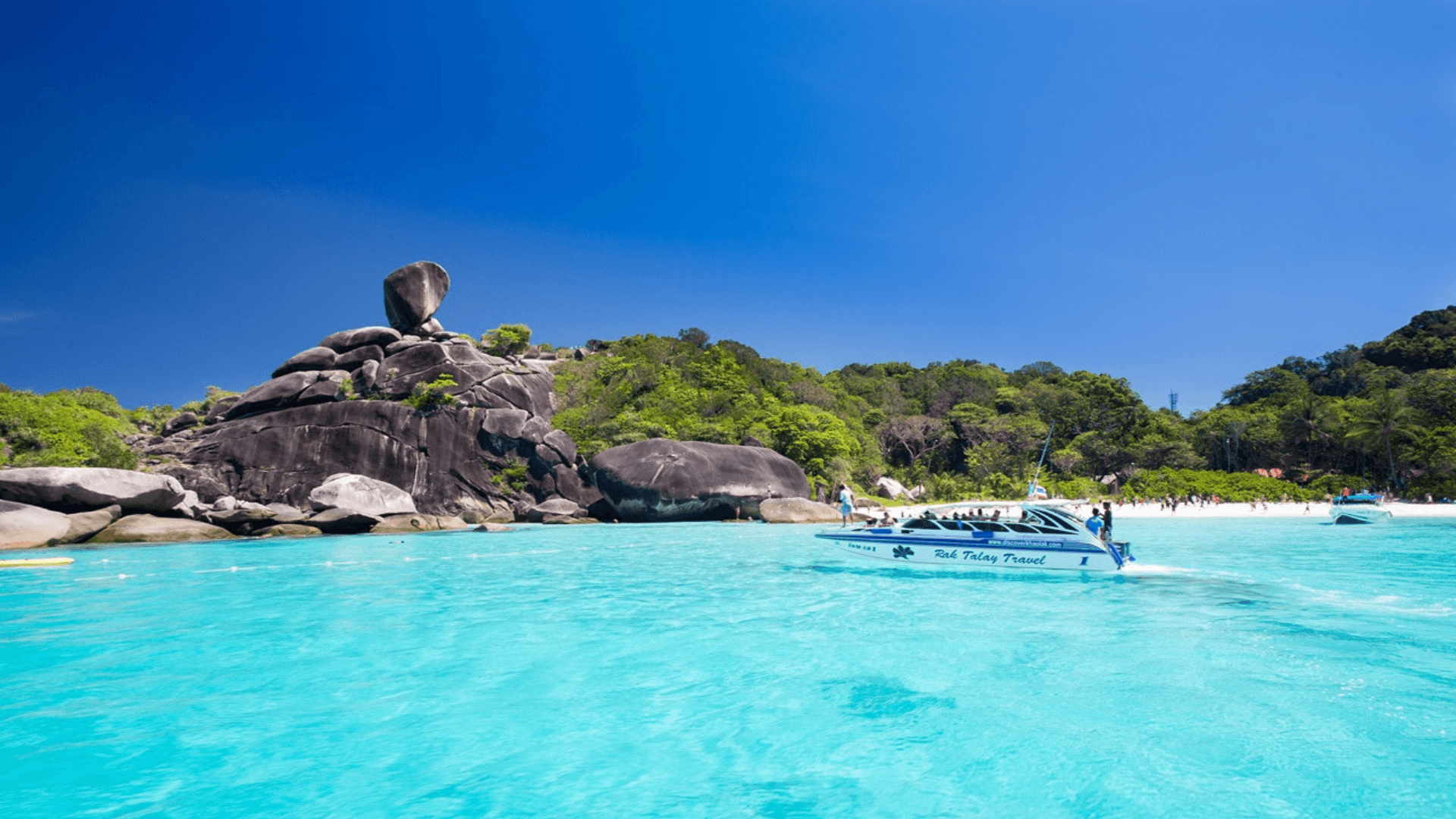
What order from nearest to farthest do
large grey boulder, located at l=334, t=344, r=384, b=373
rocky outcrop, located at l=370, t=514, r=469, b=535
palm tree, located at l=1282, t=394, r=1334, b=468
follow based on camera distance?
rocky outcrop, located at l=370, t=514, r=469, b=535, large grey boulder, located at l=334, t=344, r=384, b=373, palm tree, located at l=1282, t=394, r=1334, b=468

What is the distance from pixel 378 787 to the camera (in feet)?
15.9

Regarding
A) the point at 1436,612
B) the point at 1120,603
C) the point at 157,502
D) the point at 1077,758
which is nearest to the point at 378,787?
the point at 1077,758

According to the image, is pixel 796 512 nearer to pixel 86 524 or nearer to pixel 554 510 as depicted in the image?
pixel 554 510

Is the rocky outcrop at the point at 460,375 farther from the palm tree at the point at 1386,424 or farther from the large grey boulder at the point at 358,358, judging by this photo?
the palm tree at the point at 1386,424

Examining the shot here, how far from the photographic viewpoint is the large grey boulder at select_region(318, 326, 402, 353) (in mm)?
39938

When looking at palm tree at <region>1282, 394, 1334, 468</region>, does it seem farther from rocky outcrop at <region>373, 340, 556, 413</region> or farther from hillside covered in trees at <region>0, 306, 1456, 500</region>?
rocky outcrop at <region>373, 340, 556, 413</region>

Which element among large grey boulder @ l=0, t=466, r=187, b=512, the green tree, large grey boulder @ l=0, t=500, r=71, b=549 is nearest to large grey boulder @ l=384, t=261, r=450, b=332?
the green tree

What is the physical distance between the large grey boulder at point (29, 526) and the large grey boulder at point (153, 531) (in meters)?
1.01

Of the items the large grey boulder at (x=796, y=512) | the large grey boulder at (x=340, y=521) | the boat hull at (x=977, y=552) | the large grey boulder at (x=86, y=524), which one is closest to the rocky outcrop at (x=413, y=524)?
the large grey boulder at (x=340, y=521)

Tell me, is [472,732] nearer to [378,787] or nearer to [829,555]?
[378,787]

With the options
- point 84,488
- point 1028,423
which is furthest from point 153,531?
point 1028,423

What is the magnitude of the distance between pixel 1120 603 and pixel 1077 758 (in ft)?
25.3

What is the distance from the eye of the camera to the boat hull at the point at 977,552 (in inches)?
587

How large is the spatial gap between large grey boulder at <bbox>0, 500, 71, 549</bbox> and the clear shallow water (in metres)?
11.4
